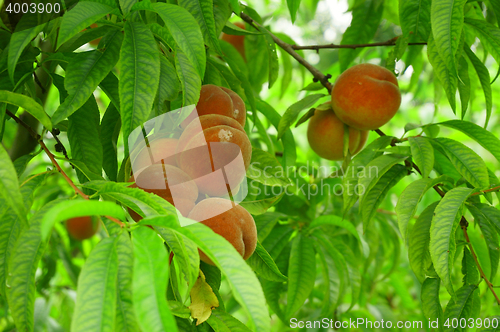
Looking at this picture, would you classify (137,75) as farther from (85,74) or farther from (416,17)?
(416,17)

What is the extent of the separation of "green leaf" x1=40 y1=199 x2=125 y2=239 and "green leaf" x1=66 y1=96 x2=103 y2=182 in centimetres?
30

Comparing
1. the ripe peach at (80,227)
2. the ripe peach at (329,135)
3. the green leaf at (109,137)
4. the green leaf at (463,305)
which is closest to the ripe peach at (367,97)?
the ripe peach at (329,135)

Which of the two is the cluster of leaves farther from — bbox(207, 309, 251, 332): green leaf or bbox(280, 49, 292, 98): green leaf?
bbox(280, 49, 292, 98): green leaf

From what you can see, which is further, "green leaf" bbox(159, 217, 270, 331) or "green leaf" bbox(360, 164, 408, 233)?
"green leaf" bbox(360, 164, 408, 233)

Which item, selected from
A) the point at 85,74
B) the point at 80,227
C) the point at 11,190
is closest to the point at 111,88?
the point at 85,74

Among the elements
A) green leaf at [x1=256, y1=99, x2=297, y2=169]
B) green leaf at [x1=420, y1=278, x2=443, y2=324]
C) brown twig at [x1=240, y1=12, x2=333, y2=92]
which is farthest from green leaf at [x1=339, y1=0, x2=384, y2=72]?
green leaf at [x1=420, y1=278, x2=443, y2=324]

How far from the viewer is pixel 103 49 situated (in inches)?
23.2

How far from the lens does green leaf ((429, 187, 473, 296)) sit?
55 cm

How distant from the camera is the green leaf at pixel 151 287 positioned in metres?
0.30

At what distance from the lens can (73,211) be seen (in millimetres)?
312

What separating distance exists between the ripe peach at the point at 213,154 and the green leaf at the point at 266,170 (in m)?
0.05

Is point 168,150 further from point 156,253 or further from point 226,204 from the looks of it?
point 156,253

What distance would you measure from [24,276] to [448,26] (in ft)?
2.06

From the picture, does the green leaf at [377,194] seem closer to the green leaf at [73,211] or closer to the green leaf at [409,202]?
the green leaf at [409,202]
